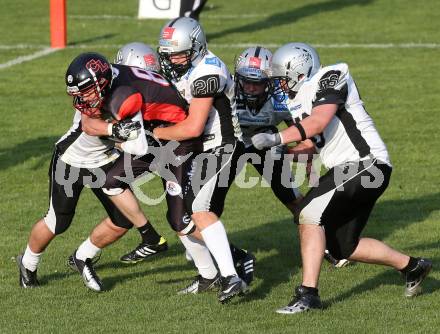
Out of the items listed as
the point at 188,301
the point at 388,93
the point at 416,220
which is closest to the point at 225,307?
the point at 188,301

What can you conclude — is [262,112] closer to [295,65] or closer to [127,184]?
[295,65]

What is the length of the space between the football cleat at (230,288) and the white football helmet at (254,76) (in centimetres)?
146

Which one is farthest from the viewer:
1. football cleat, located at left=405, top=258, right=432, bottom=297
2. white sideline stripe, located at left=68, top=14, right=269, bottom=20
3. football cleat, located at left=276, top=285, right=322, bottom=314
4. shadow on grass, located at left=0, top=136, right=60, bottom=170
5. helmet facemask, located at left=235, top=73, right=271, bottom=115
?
white sideline stripe, located at left=68, top=14, right=269, bottom=20

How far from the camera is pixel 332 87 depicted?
6727 mm

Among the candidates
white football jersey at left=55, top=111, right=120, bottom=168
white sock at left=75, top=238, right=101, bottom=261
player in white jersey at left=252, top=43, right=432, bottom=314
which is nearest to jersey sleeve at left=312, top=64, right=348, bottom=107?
player in white jersey at left=252, top=43, right=432, bottom=314

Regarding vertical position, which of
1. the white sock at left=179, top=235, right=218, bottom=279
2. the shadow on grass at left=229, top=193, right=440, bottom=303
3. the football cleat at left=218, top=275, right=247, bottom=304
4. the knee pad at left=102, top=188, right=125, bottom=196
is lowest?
the shadow on grass at left=229, top=193, right=440, bottom=303

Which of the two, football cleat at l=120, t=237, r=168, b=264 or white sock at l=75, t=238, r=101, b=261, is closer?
white sock at l=75, t=238, r=101, b=261

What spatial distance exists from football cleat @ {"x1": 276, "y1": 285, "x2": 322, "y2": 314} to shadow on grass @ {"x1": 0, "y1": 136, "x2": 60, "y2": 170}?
18.2 feet

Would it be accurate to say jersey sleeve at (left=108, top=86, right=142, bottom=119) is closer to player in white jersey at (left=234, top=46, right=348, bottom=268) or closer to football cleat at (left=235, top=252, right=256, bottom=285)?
player in white jersey at (left=234, top=46, right=348, bottom=268)

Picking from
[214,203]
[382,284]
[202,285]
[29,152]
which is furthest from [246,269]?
[29,152]

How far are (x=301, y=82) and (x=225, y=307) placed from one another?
1423 mm

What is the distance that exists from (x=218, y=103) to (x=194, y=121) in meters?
0.30

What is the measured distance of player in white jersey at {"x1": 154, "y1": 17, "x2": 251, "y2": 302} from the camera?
6.92 m

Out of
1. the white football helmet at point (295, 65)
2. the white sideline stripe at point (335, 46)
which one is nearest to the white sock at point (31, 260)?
the white football helmet at point (295, 65)
